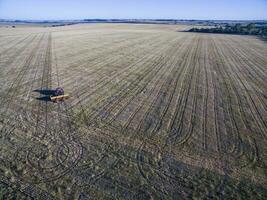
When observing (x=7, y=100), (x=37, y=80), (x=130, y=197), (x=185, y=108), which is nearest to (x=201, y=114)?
(x=185, y=108)

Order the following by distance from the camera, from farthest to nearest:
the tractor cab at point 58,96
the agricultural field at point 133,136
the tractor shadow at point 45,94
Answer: the tractor shadow at point 45,94, the tractor cab at point 58,96, the agricultural field at point 133,136

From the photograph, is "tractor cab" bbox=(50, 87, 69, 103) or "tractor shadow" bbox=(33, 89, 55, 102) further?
"tractor shadow" bbox=(33, 89, 55, 102)

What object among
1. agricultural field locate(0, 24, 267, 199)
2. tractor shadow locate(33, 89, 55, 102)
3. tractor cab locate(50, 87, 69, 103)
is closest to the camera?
agricultural field locate(0, 24, 267, 199)

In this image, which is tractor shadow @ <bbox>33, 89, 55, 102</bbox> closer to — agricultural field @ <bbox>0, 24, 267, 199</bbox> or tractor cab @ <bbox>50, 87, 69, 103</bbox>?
→ agricultural field @ <bbox>0, 24, 267, 199</bbox>

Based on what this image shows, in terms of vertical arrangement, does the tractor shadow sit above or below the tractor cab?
below

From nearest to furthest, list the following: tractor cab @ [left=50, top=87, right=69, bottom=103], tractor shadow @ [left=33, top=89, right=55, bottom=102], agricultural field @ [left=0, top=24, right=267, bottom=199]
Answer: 1. agricultural field @ [left=0, top=24, right=267, bottom=199]
2. tractor cab @ [left=50, top=87, right=69, bottom=103]
3. tractor shadow @ [left=33, top=89, right=55, bottom=102]

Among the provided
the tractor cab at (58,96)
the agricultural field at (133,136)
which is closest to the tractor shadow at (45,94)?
the agricultural field at (133,136)

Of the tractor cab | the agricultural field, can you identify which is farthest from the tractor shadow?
the tractor cab

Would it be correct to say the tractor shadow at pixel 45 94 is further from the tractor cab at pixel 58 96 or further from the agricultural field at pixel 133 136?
the tractor cab at pixel 58 96

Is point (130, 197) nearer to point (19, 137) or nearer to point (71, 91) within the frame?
point (19, 137)
